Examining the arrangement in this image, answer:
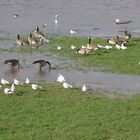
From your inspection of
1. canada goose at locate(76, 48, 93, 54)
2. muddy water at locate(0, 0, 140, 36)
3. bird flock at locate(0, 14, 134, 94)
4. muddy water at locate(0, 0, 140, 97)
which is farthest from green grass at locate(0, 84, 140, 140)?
muddy water at locate(0, 0, 140, 36)

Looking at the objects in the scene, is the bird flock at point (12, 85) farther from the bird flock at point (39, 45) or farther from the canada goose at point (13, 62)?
the canada goose at point (13, 62)

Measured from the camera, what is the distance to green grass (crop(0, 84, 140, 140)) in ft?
52.9

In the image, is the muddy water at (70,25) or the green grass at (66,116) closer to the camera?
the green grass at (66,116)

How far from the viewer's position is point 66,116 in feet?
58.4

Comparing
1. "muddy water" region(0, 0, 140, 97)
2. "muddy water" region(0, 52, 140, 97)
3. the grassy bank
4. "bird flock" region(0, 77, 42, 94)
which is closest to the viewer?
"bird flock" region(0, 77, 42, 94)

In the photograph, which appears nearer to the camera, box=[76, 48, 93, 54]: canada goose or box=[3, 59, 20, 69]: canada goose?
box=[3, 59, 20, 69]: canada goose

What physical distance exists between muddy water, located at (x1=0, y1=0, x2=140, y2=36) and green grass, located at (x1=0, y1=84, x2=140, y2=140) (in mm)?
17506

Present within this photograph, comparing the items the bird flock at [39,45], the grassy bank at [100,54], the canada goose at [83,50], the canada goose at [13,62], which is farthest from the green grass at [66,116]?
the canada goose at [83,50]

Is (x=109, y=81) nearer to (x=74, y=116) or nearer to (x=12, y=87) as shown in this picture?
(x=12, y=87)

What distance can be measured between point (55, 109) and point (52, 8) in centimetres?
3580

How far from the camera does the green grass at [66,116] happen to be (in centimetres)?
1612

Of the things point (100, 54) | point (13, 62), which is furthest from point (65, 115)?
point (100, 54)

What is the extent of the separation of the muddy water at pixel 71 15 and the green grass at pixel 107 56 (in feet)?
14.9

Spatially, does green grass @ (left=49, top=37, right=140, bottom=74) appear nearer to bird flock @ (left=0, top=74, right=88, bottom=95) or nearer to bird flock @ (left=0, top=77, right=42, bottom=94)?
bird flock @ (left=0, top=74, right=88, bottom=95)
